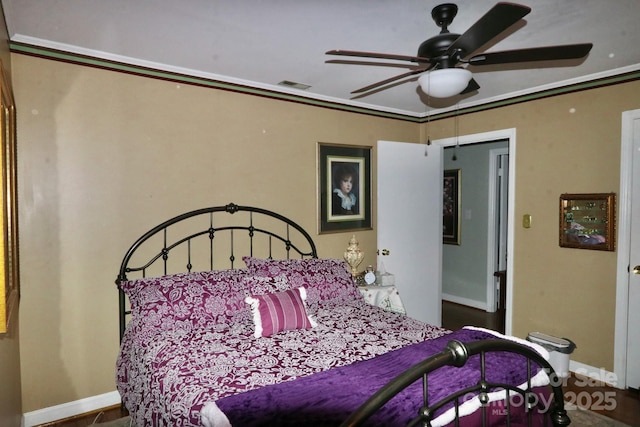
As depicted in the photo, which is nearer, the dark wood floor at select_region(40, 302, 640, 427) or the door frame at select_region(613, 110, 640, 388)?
the dark wood floor at select_region(40, 302, 640, 427)

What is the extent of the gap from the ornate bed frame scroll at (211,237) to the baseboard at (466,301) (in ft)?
9.76

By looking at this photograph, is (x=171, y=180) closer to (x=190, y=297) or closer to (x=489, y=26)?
(x=190, y=297)

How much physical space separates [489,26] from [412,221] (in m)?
2.93

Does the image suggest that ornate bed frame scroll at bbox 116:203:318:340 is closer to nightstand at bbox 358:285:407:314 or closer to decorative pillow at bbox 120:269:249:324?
decorative pillow at bbox 120:269:249:324

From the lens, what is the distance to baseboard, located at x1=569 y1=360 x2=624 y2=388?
3270 millimetres

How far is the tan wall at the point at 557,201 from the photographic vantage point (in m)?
3.32

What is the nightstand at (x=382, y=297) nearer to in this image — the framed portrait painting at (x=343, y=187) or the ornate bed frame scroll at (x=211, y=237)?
the ornate bed frame scroll at (x=211, y=237)

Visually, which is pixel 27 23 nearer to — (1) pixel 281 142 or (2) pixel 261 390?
(1) pixel 281 142

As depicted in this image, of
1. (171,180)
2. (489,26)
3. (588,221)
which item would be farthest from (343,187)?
(489,26)

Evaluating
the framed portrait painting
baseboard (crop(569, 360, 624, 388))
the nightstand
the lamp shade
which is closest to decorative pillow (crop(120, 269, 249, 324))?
the nightstand

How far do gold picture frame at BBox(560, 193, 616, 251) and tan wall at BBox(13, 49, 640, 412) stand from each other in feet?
0.27

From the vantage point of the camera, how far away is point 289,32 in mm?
2434

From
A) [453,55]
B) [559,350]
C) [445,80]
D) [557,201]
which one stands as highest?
[453,55]

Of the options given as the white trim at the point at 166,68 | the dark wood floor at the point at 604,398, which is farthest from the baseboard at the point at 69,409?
the dark wood floor at the point at 604,398
